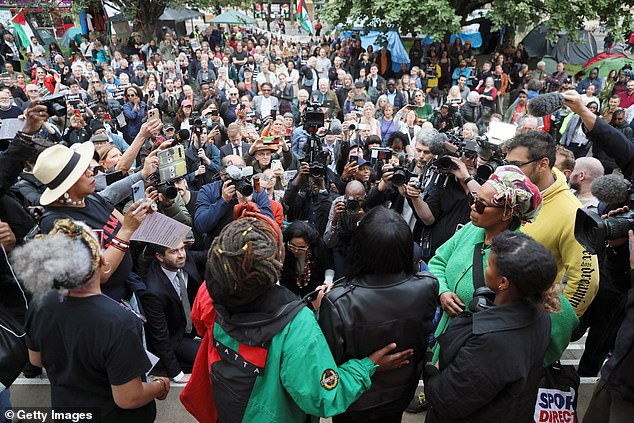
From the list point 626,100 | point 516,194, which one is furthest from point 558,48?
point 516,194

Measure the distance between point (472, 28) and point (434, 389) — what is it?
15.9 m

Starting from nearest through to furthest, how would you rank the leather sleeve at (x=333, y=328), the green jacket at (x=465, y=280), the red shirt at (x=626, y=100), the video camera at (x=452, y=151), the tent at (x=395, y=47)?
the leather sleeve at (x=333, y=328)
the green jacket at (x=465, y=280)
the video camera at (x=452, y=151)
the red shirt at (x=626, y=100)
the tent at (x=395, y=47)

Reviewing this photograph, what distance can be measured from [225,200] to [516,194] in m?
2.03

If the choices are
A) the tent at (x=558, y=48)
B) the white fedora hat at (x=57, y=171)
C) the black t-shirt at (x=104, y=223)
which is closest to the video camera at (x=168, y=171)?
the black t-shirt at (x=104, y=223)

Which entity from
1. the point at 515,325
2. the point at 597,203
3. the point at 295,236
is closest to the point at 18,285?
the point at 295,236

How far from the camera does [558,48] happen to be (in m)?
15.5

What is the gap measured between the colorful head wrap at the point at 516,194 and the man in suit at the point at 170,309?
191 cm

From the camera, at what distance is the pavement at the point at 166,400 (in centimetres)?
296

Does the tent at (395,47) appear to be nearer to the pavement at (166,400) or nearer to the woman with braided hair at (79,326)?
the pavement at (166,400)

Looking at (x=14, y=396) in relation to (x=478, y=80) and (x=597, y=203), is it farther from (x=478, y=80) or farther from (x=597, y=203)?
(x=478, y=80)

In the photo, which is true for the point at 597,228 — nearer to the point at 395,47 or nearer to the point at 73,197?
the point at 73,197

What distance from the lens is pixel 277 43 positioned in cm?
1820

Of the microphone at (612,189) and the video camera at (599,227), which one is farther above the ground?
the video camera at (599,227)

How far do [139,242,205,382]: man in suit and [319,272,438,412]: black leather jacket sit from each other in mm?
1428
